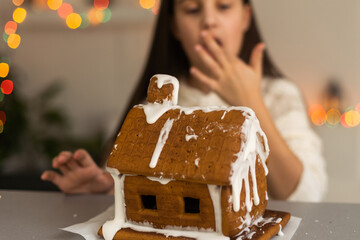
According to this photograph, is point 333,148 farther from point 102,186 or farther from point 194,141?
point 194,141

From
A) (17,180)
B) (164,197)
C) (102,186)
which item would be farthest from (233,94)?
(17,180)

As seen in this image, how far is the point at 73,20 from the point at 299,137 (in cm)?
207

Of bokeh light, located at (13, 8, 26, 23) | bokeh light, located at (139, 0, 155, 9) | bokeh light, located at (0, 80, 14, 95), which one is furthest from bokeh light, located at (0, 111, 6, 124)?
bokeh light, located at (139, 0, 155, 9)

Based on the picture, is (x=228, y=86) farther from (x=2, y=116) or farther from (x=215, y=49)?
(x=2, y=116)

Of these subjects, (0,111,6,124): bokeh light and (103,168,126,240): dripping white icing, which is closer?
(103,168,126,240): dripping white icing

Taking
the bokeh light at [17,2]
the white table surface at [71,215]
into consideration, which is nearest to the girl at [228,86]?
the white table surface at [71,215]

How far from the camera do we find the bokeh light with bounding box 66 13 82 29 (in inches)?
126

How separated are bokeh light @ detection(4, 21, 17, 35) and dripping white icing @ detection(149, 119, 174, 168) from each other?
286 cm

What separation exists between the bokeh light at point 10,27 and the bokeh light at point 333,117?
219 cm

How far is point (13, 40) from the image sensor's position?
328cm

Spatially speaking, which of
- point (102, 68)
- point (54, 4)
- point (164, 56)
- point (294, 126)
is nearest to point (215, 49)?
point (164, 56)

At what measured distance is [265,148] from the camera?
77 centimetres

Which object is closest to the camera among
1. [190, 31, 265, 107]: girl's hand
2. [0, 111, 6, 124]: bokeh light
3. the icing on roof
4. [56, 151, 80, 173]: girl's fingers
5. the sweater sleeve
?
the icing on roof

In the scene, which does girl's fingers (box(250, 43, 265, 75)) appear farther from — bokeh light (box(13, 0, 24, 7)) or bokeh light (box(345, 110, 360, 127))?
bokeh light (box(13, 0, 24, 7))
